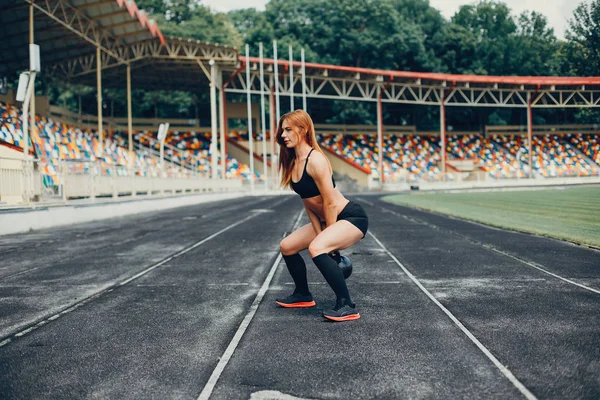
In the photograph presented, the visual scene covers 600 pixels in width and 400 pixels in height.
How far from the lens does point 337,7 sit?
2960 inches

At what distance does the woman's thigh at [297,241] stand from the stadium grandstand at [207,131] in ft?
37.3

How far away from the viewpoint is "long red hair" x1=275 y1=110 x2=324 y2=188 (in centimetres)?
521

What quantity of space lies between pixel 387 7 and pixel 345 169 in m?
25.2

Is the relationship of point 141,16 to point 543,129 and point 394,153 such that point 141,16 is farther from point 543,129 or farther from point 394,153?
point 543,129

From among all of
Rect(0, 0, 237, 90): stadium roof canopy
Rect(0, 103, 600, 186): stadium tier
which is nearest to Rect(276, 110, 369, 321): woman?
Rect(0, 0, 237, 90): stadium roof canopy

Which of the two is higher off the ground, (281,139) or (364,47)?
(364,47)

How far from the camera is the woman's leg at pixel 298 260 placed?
5.57 meters

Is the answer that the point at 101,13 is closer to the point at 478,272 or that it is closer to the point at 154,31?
the point at 154,31

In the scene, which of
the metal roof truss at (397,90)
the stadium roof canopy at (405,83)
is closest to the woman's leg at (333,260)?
the stadium roof canopy at (405,83)

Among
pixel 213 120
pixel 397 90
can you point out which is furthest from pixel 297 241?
pixel 397 90

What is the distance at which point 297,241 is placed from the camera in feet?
18.2

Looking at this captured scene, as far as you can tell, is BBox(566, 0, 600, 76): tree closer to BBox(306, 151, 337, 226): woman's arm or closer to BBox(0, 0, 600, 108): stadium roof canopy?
BBox(0, 0, 600, 108): stadium roof canopy

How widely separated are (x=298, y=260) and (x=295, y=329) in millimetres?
850

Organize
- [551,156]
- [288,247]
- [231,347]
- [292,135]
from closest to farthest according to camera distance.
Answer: [231,347] < [292,135] < [288,247] < [551,156]
